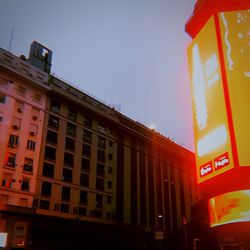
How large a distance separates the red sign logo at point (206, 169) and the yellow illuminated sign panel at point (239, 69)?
2.64 m

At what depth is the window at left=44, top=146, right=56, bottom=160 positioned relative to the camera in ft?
140

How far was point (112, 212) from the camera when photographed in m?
49.2

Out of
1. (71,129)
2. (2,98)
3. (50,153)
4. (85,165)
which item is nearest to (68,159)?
(50,153)

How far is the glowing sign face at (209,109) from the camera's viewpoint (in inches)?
785

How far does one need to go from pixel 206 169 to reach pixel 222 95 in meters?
4.81

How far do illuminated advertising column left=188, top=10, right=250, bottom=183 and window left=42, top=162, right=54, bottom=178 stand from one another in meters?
24.2

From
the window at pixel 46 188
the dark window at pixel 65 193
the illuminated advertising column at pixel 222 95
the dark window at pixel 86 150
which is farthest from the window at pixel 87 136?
the illuminated advertising column at pixel 222 95

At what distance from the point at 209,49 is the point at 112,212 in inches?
1298

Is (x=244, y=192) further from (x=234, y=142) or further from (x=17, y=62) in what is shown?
(x=17, y=62)

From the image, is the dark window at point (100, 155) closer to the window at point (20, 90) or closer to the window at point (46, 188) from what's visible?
the window at point (46, 188)

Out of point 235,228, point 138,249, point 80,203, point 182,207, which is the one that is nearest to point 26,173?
point 80,203

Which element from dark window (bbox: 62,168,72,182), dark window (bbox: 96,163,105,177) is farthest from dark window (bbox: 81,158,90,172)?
dark window (bbox: 62,168,72,182)

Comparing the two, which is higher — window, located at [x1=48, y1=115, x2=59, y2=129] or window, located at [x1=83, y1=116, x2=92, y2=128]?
window, located at [x1=83, y1=116, x2=92, y2=128]

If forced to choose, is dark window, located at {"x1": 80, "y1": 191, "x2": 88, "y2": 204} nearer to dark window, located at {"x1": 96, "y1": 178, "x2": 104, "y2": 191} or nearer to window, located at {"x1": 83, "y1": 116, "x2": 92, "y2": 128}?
dark window, located at {"x1": 96, "y1": 178, "x2": 104, "y2": 191}
